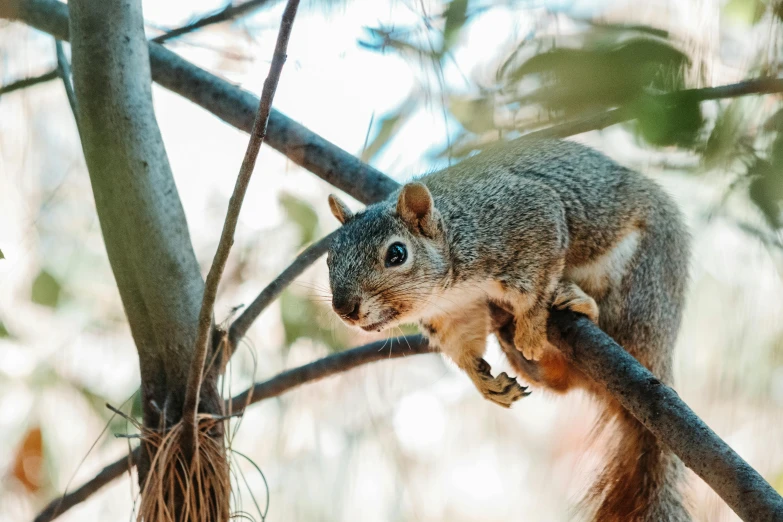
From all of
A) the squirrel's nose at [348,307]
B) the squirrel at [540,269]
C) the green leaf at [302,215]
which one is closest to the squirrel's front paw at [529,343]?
the squirrel at [540,269]

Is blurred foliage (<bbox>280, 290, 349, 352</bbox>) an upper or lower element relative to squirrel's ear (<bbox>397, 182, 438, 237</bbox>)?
lower

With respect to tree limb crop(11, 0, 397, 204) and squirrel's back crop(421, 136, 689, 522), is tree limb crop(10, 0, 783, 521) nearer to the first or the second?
tree limb crop(11, 0, 397, 204)

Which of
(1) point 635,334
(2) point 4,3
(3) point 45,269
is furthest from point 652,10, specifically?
(3) point 45,269

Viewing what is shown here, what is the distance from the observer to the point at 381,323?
1.76 m

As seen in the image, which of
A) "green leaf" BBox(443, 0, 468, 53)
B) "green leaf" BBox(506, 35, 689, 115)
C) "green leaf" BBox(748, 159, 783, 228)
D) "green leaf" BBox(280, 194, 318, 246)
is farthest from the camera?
"green leaf" BBox(280, 194, 318, 246)

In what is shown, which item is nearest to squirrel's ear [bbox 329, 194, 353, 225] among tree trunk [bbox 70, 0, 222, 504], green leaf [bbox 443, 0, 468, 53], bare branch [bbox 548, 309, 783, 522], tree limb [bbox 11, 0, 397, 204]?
tree limb [bbox 11, 0, 397, 204]

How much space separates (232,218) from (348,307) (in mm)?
504

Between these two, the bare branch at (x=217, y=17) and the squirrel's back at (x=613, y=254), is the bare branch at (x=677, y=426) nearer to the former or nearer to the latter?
the squirrel's back at (x=613, y=254)

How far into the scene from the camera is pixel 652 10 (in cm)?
95

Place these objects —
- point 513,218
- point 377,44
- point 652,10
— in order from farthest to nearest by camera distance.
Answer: point 513,218, point 377,44, point 652,10

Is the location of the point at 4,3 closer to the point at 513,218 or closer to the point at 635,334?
the point at 513,218

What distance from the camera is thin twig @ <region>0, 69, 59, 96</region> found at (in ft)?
6.59

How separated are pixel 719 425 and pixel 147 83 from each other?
1.48 metres

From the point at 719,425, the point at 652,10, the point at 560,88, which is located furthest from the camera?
the point at 719,425
